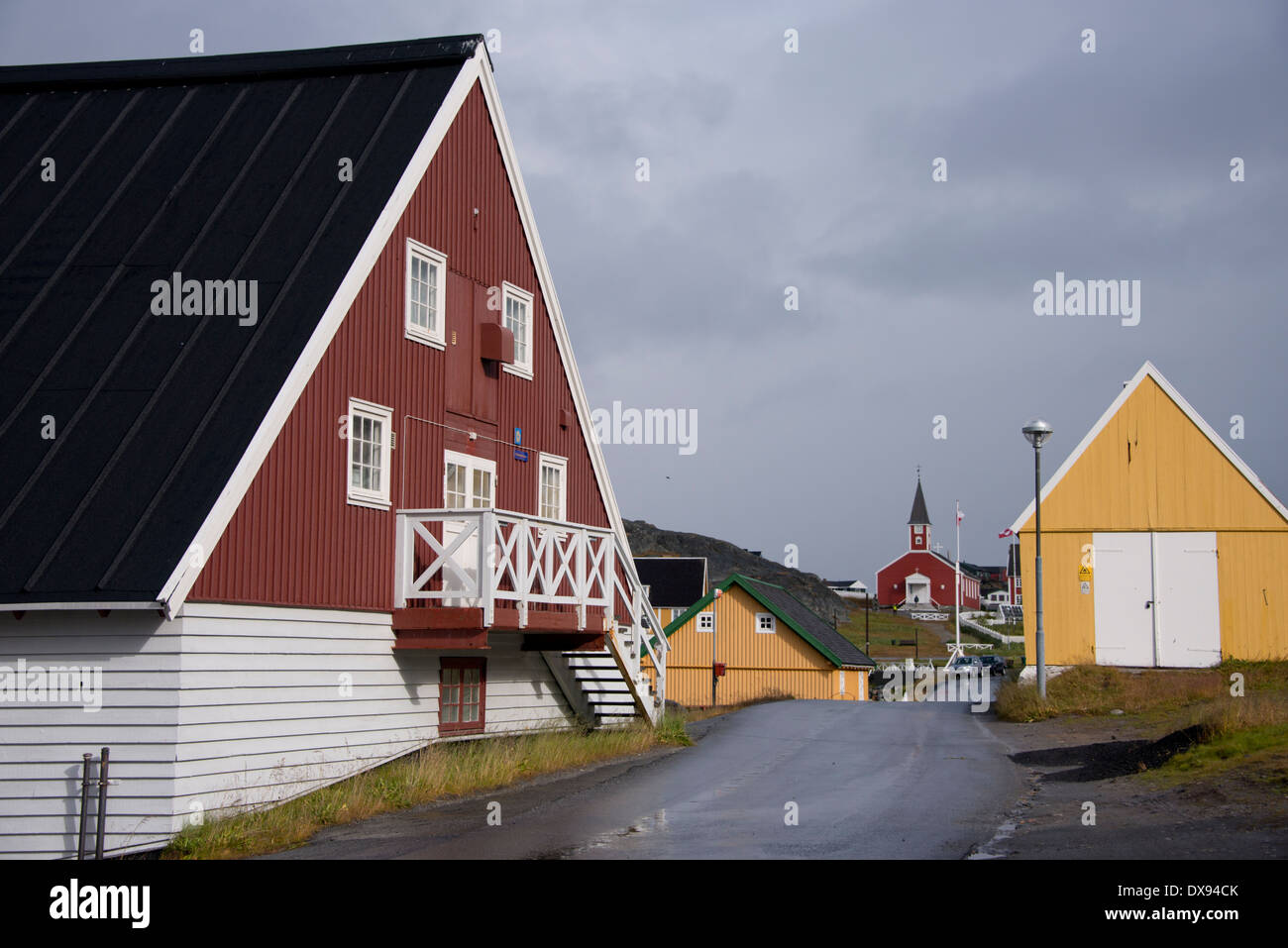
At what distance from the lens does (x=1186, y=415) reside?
3069cm

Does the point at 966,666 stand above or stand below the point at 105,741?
below

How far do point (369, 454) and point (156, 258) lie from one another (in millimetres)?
3681

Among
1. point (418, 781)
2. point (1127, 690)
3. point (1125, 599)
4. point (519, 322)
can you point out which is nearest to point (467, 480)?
point (519, 322)

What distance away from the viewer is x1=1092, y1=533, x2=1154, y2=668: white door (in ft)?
99.5

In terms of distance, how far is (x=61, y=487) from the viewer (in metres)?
14.5

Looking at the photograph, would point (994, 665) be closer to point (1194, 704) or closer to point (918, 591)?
point (1194, 704)

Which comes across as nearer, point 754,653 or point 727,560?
point 754,653

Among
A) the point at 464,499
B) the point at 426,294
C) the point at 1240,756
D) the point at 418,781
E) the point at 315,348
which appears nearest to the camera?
the point at 1240,756

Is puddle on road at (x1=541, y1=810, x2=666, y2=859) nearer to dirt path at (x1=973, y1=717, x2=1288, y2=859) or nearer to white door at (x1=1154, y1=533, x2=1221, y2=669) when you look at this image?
dirt path at (x1=973, y1=717, x2=1288, y2=859)

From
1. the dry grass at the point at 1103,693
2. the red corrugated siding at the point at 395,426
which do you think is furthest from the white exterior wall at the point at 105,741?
the dry grass at the point at 1103,693

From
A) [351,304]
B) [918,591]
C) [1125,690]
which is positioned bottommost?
[1125,690]

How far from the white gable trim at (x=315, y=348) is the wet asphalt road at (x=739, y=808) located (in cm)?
311

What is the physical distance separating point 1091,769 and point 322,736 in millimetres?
9899
